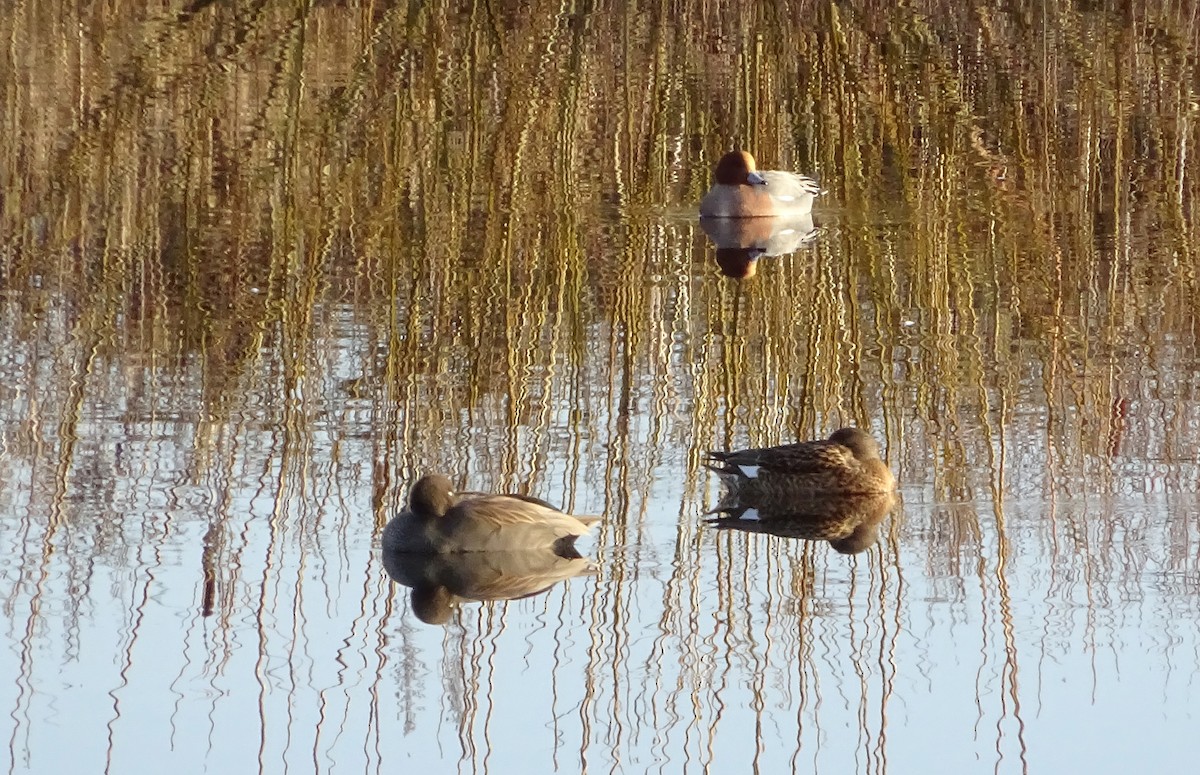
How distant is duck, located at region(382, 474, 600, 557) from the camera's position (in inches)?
251

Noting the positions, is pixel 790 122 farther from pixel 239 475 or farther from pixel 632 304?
pixel 239 475

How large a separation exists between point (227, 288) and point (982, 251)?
3.51 metres

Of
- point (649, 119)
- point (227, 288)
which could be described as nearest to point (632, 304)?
point (227, 288)

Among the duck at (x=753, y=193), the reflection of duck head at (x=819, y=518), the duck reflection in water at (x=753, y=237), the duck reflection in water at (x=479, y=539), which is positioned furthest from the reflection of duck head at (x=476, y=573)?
the duck at (x=753, y=193)

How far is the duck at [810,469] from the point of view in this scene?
6.93 metres

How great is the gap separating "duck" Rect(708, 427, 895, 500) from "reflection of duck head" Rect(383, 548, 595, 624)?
0.83 meters

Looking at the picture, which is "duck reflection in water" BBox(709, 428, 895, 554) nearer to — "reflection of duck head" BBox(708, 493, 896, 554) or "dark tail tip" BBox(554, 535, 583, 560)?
"reflection of duck head" BBox(708, 493, 896, 554)

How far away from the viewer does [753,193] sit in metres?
11.7

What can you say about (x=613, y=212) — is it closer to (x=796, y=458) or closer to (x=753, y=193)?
(x=753, y=193)

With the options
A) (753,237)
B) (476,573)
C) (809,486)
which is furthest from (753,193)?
(476,573)

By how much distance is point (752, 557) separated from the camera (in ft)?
21.1

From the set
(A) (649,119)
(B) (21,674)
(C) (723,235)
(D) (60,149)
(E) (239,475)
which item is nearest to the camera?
(B) (21,674)

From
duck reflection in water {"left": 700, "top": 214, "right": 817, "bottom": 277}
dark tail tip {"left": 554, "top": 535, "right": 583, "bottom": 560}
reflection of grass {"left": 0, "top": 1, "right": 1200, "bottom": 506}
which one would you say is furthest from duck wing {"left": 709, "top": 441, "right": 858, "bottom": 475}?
duck reflection in water {"left": 700, "top": 214, "right": 817, "bottom": 277}

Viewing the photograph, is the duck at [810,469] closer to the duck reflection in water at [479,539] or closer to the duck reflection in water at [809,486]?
the duck reflection in water at [809,486]
